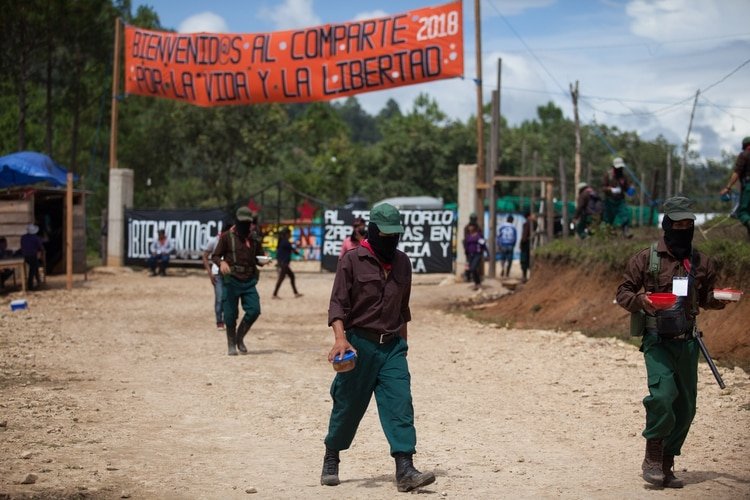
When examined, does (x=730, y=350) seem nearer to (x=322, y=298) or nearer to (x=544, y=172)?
(x=322, y=298)

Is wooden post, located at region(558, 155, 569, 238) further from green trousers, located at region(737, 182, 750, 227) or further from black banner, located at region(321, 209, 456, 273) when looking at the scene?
green trousers, located at region(737, 182, 750, 227)

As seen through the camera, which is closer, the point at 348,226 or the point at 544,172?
the point at 348,226

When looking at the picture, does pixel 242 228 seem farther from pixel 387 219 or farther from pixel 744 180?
pixel 744 180

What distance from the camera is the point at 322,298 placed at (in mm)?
24812

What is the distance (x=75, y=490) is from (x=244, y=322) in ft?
24.3

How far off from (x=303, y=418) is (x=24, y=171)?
18248 mm

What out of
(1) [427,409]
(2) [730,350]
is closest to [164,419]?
(1) [427,409]

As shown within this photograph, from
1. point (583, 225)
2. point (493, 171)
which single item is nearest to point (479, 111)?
point (493, 171)

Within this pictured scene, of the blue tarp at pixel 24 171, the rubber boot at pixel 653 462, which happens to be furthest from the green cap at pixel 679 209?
the blue tarp at pixel 24 171

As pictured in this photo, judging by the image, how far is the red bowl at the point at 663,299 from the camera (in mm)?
7020

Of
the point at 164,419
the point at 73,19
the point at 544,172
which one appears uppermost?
the point at 73,19

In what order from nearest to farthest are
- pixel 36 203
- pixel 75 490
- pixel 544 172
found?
pixel 75 490
pixel 36 203
pixel 544 172

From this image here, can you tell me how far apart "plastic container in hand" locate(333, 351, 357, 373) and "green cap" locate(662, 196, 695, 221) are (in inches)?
92.6

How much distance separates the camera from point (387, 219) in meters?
6.99
